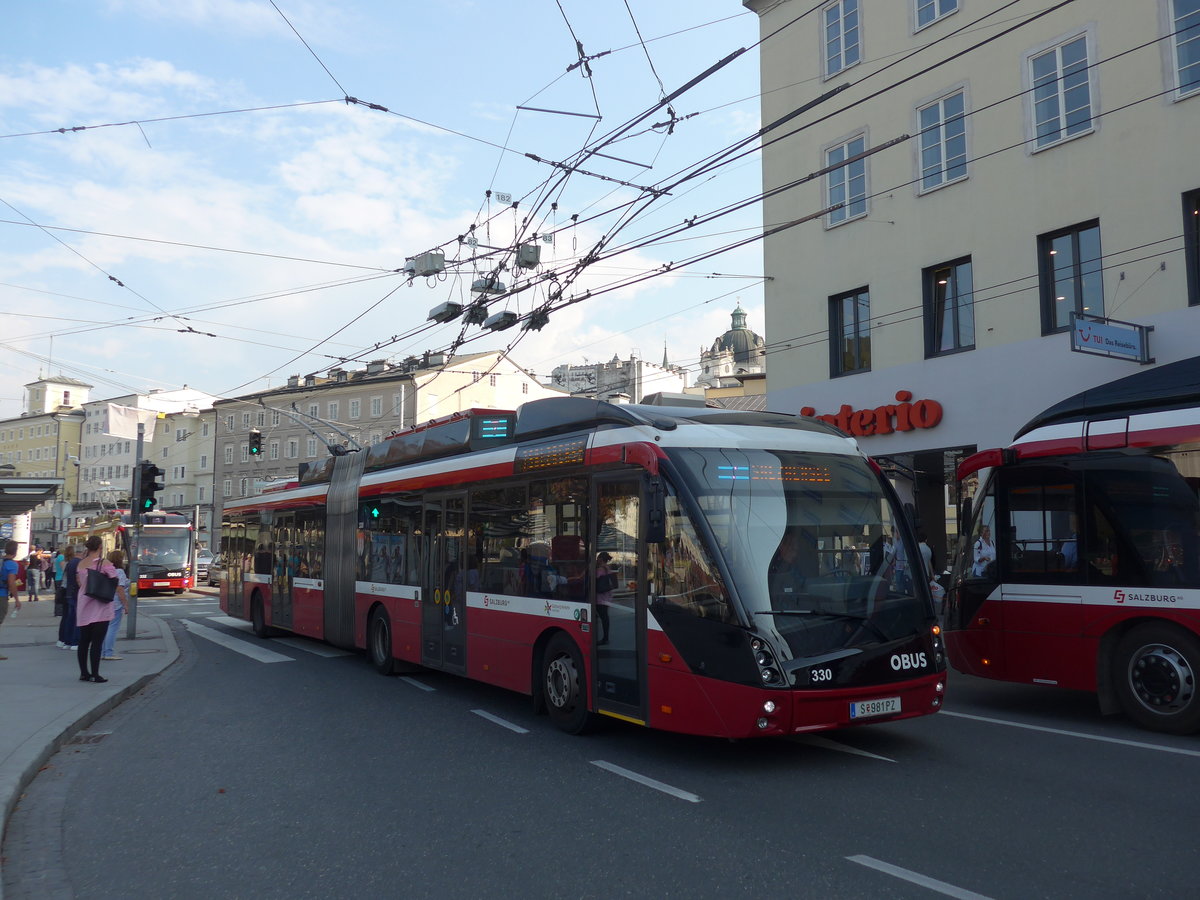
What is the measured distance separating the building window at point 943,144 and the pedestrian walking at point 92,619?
51.1 ft

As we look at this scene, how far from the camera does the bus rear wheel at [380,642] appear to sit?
13414 millimetres

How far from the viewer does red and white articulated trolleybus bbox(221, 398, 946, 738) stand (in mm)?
7312

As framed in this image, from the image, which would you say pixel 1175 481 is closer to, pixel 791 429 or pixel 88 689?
pixel 791 429

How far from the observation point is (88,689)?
38.9 ft

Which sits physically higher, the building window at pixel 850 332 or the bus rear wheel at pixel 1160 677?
the building window at pixel 850 332

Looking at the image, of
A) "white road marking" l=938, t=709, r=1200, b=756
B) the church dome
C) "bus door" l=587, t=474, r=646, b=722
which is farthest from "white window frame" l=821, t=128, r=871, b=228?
the church dome

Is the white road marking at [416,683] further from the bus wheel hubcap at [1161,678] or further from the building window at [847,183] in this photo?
the building window at [847,183]

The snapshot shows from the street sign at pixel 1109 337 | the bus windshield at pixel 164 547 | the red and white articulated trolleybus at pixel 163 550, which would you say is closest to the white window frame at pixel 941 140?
the street sign at pixel 1109 337

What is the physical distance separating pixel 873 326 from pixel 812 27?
702 centimetres

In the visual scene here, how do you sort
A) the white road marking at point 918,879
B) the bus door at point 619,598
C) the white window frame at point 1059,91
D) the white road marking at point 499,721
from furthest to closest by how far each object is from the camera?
the white window frame at point 1059,91 < the white road marking at point 499,721 < the bus door at point 619,598 < the white road marking at point 918,879

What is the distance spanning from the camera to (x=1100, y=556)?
9430mm

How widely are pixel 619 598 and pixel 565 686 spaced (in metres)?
1.21

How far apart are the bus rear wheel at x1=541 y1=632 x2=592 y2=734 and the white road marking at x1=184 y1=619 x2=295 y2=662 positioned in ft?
24.5

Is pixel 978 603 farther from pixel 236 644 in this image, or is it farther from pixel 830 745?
pixel 236 644
